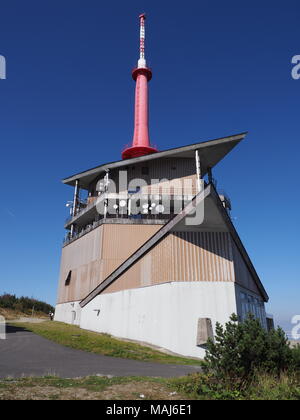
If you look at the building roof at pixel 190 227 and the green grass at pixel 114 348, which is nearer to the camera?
the green grass at pixel 114 348

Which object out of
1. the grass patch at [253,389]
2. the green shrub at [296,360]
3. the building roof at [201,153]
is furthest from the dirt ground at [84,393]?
the building roof at [201,153]

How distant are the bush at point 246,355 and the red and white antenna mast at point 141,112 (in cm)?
3586

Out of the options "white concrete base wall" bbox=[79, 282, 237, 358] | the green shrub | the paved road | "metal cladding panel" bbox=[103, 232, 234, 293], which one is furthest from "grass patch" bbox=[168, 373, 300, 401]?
"metal cladding panel" bbox=[103, 232, 234, 293]

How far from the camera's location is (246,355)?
798 centimetres

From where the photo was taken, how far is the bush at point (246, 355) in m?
7.69

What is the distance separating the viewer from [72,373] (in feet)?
33.2

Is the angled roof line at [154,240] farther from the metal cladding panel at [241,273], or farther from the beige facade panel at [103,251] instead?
the beige facade panel at [103,251]

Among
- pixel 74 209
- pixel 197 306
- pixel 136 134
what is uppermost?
pixel 136 134

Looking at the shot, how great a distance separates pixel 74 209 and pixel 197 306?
27881 mm

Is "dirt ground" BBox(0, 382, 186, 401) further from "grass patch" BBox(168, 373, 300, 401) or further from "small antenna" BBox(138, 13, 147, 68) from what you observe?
"small antenna" BBox(138, 13, 147, 68)

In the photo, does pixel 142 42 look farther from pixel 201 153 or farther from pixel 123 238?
pixel 123 238

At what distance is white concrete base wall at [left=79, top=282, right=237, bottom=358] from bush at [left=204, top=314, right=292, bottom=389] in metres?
10.5
